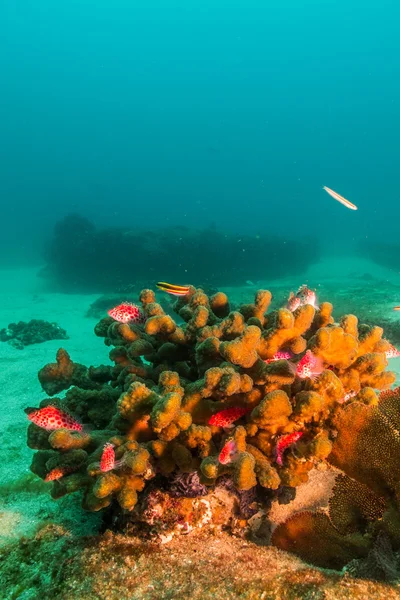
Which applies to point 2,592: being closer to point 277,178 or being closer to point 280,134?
point 277,178

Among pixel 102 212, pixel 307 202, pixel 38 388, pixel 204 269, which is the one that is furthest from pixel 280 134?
pixel 38 388

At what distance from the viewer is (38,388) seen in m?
6.98

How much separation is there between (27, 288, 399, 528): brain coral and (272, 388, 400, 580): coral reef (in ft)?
0.08

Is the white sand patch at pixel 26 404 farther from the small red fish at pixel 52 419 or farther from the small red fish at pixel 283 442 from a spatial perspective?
the small red fish at pixel 283 442

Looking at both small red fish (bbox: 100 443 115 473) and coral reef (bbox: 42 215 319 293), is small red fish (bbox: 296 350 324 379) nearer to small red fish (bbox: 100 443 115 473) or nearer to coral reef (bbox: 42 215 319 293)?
small red fish (bbox: 100 443 115 473)

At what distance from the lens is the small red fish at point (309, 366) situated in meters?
2.64

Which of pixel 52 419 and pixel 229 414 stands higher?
pixel 229 414

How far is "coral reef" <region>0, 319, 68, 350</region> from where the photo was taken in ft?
41.0

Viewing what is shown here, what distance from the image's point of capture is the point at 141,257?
955 inches

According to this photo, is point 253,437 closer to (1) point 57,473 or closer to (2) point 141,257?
(1) point 57,473

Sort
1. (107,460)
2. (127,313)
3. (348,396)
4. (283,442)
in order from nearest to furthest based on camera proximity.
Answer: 1. (107,460)
2. (283,442)
3. (348,396)
4. (127,313)

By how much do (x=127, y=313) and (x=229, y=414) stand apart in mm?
1541

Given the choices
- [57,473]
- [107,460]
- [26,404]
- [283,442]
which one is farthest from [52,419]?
[26,404]

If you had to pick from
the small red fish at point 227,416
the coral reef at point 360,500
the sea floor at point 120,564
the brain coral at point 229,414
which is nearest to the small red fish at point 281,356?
the brain coral at point 229,414
